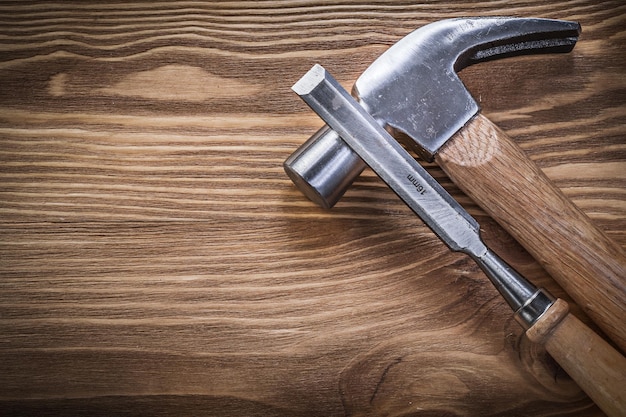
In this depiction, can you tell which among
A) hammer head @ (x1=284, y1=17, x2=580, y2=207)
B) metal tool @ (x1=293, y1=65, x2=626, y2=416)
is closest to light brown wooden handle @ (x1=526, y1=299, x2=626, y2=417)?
metal tool @ (x1=293, y1=65, x2=626, y2=416)

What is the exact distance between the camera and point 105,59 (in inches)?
34.8

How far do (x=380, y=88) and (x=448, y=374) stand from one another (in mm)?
443

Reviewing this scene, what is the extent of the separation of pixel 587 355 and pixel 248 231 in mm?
511

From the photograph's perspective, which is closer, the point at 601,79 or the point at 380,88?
the point at 380,88

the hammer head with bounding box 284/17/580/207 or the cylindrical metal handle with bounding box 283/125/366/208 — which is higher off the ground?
the hammer head with bounding box 284/17/580/207

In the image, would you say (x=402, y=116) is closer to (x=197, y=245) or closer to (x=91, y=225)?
(x=197, y=245)

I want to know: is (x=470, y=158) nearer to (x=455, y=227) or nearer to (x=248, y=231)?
(x=455, y=227)

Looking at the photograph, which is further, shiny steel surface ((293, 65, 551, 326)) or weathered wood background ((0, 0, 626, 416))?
weathered wood background ((0, 0, 626, 416))

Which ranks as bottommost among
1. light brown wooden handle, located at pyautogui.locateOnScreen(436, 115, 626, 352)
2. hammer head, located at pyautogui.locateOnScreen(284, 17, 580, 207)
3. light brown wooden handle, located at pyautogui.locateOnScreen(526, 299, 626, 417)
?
light brown wooden handle, located at pyautogui.locateOnScreen(526, 299, 626, 417)

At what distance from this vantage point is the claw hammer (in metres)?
0.73

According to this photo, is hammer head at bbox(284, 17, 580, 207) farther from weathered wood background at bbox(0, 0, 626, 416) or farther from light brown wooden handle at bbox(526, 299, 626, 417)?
light brown wooden handle at bbox(526, 299, 626, 417)

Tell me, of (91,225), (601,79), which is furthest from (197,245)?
(601,79)

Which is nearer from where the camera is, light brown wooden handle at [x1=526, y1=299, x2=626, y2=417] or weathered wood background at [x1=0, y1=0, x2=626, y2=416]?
light brown wooden handle at [x1=526, y1=299, x2=626, y2=417]

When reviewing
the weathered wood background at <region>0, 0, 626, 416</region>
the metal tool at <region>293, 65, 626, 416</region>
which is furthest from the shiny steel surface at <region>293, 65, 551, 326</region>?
the weathered wood background at <region>0, 0, 626, 416</region>
